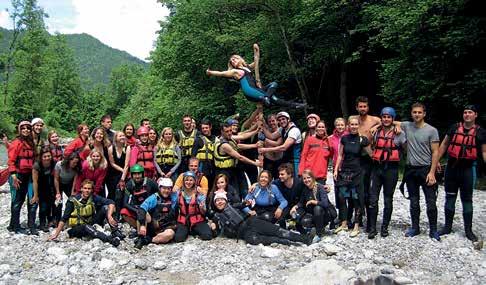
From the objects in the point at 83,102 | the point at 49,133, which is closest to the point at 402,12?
the point at 49,133

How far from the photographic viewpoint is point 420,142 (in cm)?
760

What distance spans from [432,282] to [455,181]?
1850mm

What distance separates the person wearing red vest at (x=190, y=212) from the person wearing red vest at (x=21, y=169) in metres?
2.80

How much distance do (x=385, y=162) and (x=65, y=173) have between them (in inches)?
226

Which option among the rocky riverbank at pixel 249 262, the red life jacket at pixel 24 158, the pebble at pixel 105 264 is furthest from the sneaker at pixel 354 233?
the red life jacket at pixel 24 158

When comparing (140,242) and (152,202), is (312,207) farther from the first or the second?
(140,242)

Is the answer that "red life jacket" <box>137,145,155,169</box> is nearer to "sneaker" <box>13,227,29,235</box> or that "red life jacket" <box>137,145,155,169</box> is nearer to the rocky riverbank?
the rocky riverbank

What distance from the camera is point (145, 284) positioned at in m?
6.84

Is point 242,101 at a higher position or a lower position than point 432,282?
higher

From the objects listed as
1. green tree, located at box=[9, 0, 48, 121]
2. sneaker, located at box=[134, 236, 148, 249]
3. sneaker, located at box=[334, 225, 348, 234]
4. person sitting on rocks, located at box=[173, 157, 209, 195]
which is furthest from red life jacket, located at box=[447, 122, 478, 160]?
green tree, located at box=[9, 0, 48, 121]

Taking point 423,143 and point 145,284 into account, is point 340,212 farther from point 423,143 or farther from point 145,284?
point 145,284

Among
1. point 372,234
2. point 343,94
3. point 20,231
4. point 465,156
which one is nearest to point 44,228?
point 20,231

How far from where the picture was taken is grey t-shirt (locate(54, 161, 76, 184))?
340 inches

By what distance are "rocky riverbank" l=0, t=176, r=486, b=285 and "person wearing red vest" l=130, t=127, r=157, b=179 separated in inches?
54.1
